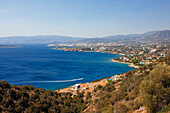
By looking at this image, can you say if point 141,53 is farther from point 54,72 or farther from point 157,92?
point 157,92

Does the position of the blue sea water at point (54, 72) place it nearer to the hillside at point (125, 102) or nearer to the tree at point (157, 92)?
the hillside at point (125, 102)

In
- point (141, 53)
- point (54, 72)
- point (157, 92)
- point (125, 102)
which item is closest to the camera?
point (157, 92)

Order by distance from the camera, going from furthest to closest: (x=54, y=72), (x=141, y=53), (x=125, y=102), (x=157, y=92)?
(x=141, y=53)
(x=54, y=72)
(x=125, y=102)
(x=157, y=92)

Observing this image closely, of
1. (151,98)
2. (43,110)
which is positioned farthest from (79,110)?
(151,98)

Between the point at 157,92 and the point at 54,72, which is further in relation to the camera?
the point at 54,72

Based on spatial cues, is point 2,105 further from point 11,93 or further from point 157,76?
point 157,76

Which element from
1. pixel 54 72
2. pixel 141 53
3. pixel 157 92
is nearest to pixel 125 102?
pixel 157 92

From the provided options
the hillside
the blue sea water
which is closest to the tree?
the hillside

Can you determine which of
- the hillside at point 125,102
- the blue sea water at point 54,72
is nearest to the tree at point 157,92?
the hillside at point 125,102

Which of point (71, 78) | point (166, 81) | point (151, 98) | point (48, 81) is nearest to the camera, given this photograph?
point (151, 98)

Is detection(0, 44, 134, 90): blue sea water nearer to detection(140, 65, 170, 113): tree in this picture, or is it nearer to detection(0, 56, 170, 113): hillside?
detection(0, 56, 170, 113): hillside

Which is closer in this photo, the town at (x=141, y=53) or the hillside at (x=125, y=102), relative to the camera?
the hillside at (x=125, y=102)
